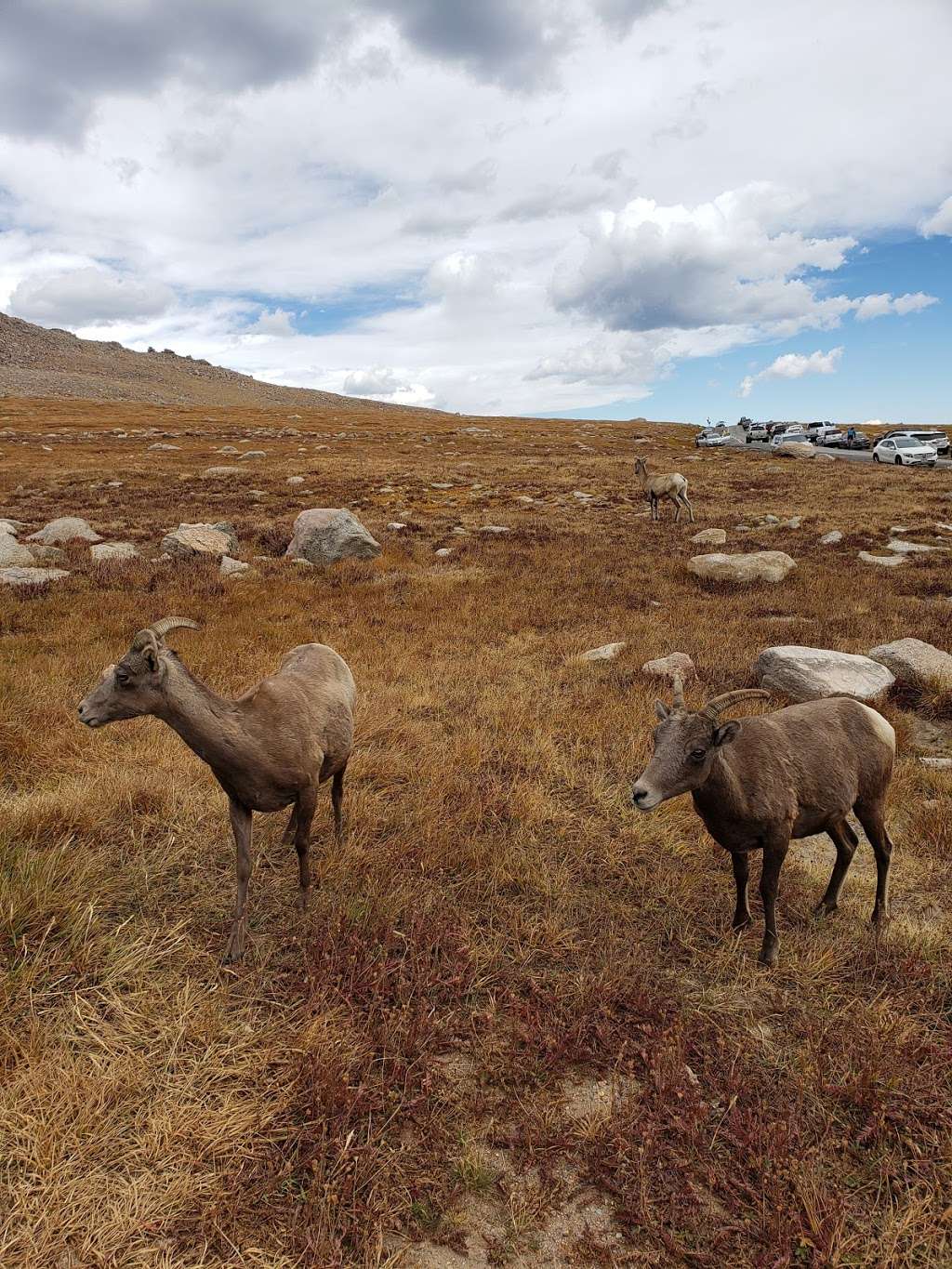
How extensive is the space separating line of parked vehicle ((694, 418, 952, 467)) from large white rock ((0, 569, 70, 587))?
162 ft

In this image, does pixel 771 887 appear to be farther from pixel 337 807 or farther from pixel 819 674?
pixel 819 674

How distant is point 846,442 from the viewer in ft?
199

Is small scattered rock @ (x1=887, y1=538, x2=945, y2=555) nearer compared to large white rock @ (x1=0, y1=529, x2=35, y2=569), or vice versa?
large white rock @ (x1=0, y1=529, x2=35, y2=569)

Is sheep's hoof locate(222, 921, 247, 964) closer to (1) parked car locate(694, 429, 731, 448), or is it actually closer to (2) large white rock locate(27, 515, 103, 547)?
(2) large white rock locate(27, 515, 103, 547)

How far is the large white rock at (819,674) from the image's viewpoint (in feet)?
28.0

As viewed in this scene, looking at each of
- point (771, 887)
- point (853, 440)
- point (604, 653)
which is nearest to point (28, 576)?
point (604, 653)

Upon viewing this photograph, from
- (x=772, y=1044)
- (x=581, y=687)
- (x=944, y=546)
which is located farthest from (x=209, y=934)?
(x=944, y=546)

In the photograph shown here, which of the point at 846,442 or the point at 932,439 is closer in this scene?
the point at 932,439

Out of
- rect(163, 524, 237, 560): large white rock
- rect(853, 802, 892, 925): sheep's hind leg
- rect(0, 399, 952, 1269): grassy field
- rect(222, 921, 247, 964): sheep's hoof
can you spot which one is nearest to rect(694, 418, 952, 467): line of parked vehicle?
rect(0, 399, 952, 1269): grassy field

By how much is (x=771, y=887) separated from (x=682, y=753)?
1262mm

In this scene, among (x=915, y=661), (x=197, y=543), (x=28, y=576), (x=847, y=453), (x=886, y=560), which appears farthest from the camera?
(x=847, y=453)

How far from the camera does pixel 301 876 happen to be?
4.68 m

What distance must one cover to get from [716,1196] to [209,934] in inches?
131

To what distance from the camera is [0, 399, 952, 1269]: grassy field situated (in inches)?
112
